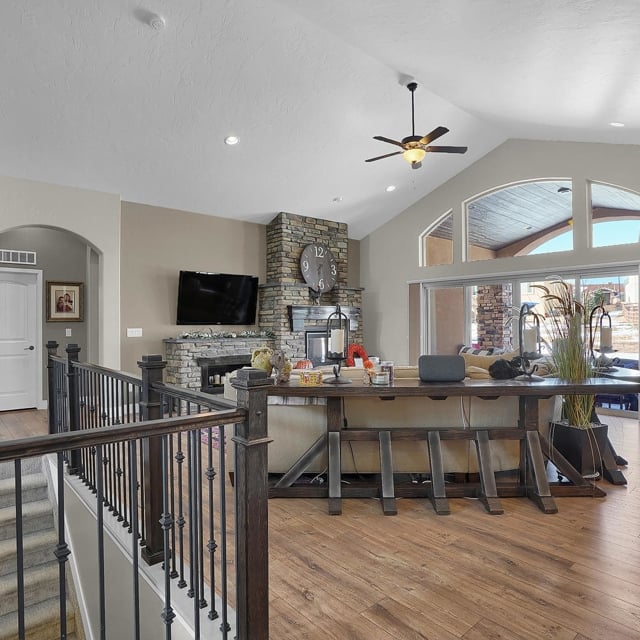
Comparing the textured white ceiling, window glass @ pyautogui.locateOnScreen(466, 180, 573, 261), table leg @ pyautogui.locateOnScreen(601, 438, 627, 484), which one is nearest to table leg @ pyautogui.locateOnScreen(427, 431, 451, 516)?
table leg @ pyautogui.locateOnScreen(601, 438, 627, 484)

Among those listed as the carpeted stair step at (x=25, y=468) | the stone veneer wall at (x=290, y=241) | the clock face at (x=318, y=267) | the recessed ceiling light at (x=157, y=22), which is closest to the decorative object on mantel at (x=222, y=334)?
the stone veneer wall at (x=290, y=241)

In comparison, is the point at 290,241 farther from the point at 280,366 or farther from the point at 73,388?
the point at 73,388

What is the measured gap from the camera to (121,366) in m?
6.32

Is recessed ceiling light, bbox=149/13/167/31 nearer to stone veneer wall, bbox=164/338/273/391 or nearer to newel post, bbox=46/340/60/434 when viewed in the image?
newel post, bbox=46/340/60/434

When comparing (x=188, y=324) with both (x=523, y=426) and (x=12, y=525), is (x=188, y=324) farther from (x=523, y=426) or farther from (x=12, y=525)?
(x=523, y=426)

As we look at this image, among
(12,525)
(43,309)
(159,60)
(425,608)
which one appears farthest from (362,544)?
(43,309)

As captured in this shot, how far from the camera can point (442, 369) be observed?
11.2 feet

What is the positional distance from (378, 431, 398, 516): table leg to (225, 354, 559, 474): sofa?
161 millimetres

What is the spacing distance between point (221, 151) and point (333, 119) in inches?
57.4

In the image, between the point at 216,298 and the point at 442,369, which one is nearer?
the point at 442,369

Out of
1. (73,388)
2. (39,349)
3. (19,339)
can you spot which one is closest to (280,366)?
(73,388)

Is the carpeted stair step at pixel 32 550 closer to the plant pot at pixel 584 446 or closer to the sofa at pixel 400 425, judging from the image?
the sofa at pixel 400 425

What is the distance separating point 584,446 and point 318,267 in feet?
17.3

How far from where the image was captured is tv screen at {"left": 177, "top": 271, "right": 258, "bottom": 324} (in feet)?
22.6
